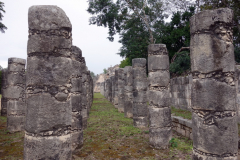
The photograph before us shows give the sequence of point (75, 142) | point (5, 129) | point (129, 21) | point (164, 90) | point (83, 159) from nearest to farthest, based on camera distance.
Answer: point (83, 159) < point (75, 142) < point (164, 90) < point (5, 129) < point (129, 21)

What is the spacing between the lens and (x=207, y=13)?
3686 millimetres

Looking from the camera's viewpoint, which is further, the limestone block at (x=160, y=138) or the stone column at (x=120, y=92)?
the stone column at (x=120, y=92)

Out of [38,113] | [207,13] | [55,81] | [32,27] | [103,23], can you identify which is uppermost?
[103,23]

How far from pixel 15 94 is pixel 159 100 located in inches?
263

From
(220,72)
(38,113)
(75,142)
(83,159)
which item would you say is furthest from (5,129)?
(220,72)

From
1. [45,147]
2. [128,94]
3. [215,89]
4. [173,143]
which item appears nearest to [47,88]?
[45,147]

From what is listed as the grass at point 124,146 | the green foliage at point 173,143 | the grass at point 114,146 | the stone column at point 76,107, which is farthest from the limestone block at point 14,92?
the green foliage at point 173,143

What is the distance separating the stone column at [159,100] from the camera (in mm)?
6559

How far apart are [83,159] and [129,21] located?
1806 cm

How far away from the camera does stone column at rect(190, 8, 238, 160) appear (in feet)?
11.5

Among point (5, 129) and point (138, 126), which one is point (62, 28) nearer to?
point (138, 126)

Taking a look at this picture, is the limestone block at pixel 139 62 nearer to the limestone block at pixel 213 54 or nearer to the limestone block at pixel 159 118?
the limestone block at pixel 159 118

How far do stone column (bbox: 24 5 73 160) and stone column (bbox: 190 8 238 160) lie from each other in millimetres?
2525

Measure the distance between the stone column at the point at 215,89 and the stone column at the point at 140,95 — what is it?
569 centimetres
